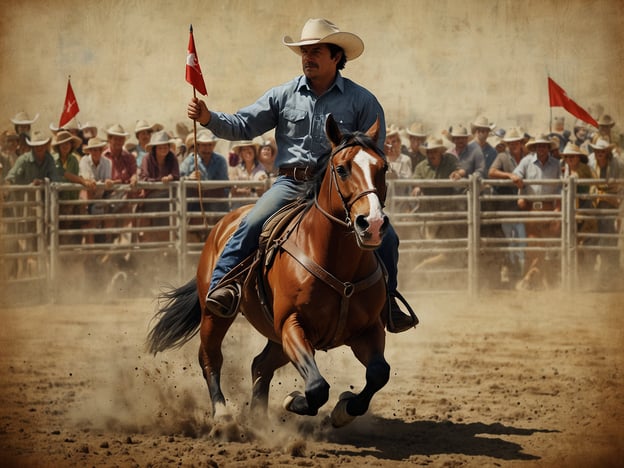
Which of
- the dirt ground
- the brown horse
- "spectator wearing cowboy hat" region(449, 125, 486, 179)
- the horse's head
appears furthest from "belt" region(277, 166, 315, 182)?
"spectator wearing cowboy hat" region(449, 125, 486, 179)

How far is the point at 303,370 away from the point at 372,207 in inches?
38.7

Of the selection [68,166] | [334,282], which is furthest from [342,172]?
[68,166]

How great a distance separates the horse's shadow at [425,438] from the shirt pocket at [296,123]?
5.92 ft

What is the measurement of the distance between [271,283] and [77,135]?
798 cm

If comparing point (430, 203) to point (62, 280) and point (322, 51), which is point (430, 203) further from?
point (322, 51)

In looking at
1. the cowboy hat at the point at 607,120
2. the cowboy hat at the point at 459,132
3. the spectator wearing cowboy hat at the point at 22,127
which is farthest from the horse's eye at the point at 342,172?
the cowboy hat at the point at 607,120

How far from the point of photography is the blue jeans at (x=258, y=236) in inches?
241

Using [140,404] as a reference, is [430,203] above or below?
above

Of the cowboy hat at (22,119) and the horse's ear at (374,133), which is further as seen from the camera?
the cowboy hat at (22,119)

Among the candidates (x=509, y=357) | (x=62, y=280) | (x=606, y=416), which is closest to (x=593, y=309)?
(x=509, y=357)

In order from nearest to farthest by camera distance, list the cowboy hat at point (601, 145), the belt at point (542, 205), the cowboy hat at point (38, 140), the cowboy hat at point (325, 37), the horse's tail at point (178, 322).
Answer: the cowboy hat at point (325, 37), the horse's tail at point (178, 322), the cowboy hat at point (38, 140), the cowboy hat at point (601, 145), the belt at point (542, 205)

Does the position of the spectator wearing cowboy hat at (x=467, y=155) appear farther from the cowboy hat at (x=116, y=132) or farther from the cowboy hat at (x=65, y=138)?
the cowboy hat at (x=65, y=138)

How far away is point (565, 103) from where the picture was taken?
13031 millimetres

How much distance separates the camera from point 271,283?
19.6 ft
